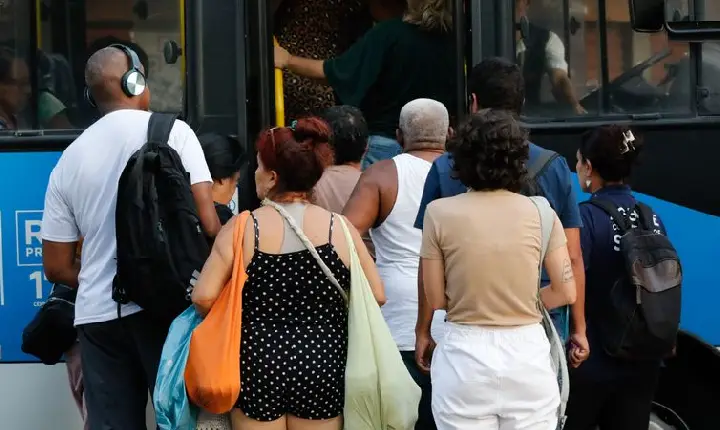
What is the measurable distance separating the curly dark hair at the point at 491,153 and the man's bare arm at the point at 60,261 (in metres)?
1.51

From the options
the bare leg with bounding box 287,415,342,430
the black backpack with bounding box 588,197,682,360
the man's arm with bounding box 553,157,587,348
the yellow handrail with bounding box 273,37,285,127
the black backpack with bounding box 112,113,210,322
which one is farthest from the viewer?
the yellow handrail with bounding box 273,37,285,127

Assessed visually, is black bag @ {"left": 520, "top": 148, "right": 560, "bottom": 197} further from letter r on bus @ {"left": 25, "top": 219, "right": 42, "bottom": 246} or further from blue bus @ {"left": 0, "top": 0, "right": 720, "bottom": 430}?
letter r on bus @ {"left": 25, "top": 219, "right": 42, "bottom": 246}

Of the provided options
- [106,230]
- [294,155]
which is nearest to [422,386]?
[294,155]

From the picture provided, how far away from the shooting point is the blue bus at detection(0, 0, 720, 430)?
4.78 metres

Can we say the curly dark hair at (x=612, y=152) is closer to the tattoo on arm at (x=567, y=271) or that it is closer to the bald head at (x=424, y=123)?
the bald head at (x=424, y=123)

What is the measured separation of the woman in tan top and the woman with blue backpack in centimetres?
77

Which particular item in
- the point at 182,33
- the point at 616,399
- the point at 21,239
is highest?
the point at 182,33

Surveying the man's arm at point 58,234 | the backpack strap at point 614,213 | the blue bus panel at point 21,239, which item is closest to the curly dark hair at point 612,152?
the backpack strap at point 614,213

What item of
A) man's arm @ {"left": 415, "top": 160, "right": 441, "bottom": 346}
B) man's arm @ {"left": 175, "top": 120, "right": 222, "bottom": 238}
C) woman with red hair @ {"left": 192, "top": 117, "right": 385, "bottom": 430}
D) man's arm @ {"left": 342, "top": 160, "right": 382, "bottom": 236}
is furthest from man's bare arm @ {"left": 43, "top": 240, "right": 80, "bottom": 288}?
man's arm @ {"left": 415, "top": 160, "right": 441, "bottom": 346}

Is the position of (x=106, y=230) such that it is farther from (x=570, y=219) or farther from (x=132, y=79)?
(x=570, y=219)

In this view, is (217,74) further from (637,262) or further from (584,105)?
(637,262)

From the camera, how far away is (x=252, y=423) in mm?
3523

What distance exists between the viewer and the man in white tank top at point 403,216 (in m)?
4.31

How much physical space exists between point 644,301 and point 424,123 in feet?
3.59
